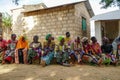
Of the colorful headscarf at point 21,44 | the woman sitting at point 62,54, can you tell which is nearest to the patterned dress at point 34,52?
the colorful headscarf at point 21,44

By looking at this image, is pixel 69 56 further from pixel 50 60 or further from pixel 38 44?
pixel 38 44

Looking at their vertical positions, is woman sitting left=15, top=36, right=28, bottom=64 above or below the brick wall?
below

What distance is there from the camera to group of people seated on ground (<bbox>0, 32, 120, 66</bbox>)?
316 inches

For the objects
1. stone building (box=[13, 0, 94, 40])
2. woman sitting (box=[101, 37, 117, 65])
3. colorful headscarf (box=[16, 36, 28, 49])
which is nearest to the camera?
woman sitting (box=[101, 37, 117, 65])

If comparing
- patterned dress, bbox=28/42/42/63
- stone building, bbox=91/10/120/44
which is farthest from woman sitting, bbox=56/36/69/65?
stone building, bbox=91/10/120/44

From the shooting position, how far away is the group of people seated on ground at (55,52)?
26.3ft

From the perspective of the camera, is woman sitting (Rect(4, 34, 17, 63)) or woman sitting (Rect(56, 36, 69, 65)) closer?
woman sitting (Rect(56, 36, 69, 65))

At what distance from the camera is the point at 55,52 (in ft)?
26.3

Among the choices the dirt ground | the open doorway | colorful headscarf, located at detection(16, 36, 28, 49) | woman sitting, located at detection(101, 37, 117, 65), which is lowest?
the dirt ground

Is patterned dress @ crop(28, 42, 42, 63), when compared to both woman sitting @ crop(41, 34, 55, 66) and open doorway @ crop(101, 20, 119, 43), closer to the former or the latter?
woman sitting @ crop(41, 34, 55, 66)

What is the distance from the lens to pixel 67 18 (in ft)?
42.0

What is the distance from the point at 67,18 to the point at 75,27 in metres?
0.69

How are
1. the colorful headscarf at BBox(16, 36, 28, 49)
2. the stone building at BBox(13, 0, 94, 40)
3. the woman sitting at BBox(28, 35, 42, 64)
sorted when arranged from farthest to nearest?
the stone building at BBox(13, 0, 94, 40) → the colorful headscarf at BBox(16, 36, 28, 49) → the woman sitting at BBox(28, 35, 42, 64)

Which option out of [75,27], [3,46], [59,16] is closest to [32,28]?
[59,16]
